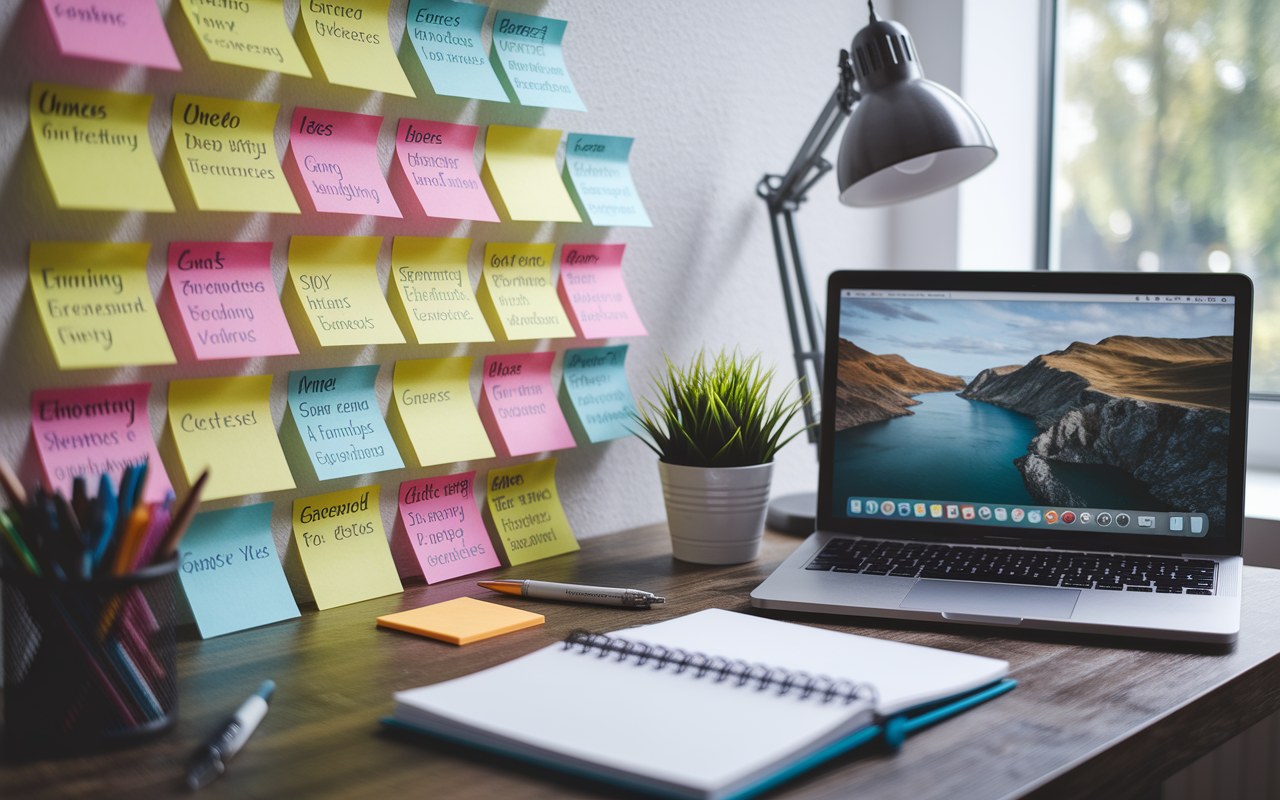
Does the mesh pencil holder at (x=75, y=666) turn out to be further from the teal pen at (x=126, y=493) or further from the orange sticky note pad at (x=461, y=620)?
the orange sticky note pad at (x=461, y=620)

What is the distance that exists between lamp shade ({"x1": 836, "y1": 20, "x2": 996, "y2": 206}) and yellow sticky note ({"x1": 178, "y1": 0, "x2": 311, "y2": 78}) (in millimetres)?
515

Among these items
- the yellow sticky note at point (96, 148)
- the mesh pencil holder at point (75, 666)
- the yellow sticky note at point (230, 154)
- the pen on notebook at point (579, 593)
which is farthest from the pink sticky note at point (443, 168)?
the mesh pencil holder at point (75, 666)

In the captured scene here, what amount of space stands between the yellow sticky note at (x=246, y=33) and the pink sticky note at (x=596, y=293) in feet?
1.09

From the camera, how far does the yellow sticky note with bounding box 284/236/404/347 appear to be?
0.82m

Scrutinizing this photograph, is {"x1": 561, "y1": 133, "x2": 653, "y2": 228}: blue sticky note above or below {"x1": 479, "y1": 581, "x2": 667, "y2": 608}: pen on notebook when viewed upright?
above

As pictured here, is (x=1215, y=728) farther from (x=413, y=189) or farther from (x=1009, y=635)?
(x=413, y=189)

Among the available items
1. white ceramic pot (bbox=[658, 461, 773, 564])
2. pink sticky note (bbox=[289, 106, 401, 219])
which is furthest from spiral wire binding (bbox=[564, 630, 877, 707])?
pink sticky note (bbox=[289, 106, 401, 219])

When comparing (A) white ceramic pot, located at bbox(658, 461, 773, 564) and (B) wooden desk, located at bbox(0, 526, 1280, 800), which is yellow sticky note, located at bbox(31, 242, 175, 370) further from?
(A) white ceramic pot, located at bbox(658, 461, 773, 564)

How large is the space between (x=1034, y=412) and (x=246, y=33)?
764 millimetres

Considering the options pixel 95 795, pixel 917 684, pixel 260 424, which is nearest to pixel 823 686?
pixel 917 684

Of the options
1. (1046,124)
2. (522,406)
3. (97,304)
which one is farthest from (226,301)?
(1046,124)

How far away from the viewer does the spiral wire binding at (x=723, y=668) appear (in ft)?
1.87

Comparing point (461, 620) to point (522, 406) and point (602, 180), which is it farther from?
point (602, 180)

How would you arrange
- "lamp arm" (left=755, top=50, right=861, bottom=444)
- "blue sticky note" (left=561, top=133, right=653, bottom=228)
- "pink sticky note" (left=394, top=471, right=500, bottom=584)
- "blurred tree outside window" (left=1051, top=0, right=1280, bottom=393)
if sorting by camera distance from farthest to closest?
1. "blurred tree outside window" (left=1051, top=0, right=1280, bottom=393)
2. "lamp arm" (left=755, top=50, right=861, bottom=444)
3. "blue sticky note" (left=561, top=133, right=653, bottom=228)
4. "pink sticky note" (left=394, top=471, right=500, bottom=584)
